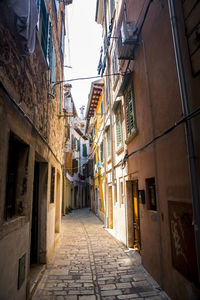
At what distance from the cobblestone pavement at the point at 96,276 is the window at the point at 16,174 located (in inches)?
78.9

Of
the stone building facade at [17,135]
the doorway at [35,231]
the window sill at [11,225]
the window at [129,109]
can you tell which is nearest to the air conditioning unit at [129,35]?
the window at [129,109]

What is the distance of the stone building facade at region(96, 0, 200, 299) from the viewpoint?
3168mm

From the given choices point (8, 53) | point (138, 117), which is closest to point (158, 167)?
point (138, 117)

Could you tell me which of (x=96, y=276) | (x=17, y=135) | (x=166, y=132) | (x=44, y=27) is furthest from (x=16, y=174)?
(x=44, y=27)

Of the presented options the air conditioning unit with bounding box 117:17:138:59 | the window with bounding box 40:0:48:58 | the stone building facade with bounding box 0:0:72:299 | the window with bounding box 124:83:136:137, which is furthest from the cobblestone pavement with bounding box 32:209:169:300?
the air conditioning unit with bounding box 117:17:138:59

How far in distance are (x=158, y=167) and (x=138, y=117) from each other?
2.15 m

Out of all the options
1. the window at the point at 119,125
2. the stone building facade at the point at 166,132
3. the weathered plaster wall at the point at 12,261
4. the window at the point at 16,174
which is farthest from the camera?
the window at the point at 119,125

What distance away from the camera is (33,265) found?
545 centimetres

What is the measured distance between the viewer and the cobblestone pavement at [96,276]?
4102 mm

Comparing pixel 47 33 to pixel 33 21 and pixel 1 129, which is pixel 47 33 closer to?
pixel 33 21

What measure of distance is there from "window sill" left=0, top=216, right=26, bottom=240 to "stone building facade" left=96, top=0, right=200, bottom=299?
275 centimetres

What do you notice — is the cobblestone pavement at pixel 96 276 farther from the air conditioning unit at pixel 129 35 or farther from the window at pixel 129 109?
the air conditioning unit at pixel 129 35

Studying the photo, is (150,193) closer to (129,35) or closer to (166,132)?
(166,132)

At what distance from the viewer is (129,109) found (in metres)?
7.12
